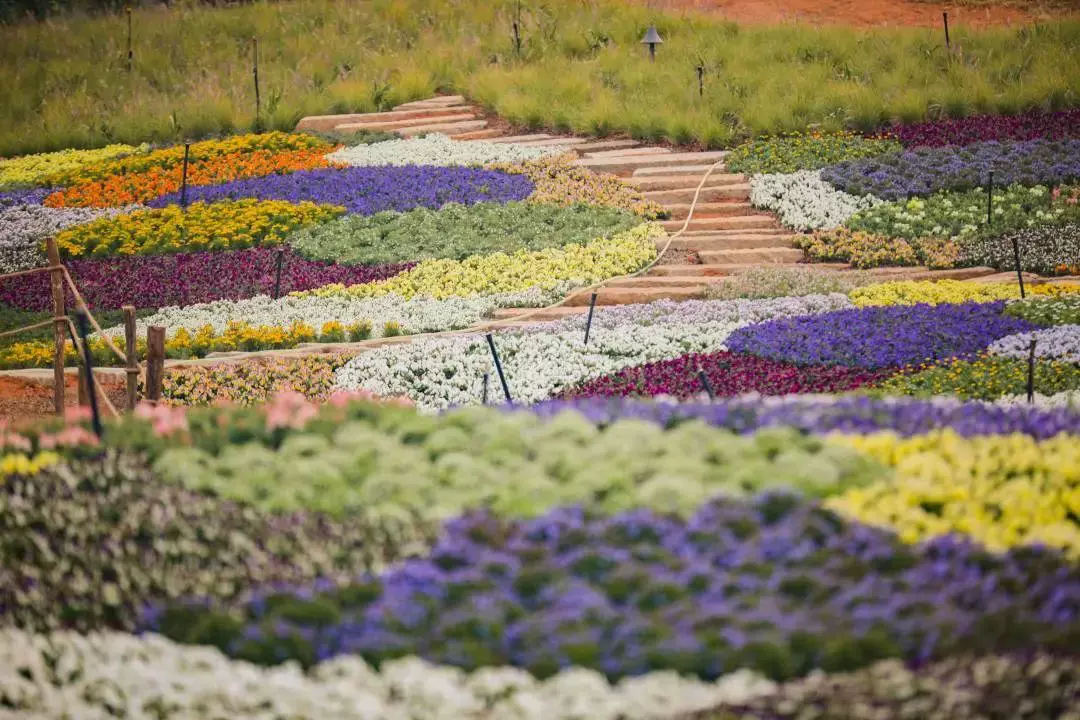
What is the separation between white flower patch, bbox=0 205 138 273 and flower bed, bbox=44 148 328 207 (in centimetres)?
28

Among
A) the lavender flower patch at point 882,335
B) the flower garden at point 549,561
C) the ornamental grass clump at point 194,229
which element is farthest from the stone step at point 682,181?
the flower garden at point 549,561

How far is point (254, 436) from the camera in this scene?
5.66 meters

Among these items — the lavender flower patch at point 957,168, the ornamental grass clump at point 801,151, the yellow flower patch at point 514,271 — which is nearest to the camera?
the yellow flower patch at point 514,271

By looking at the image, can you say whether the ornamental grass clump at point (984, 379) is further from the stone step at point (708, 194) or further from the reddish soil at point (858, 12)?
the reddish soil at point (858, 12)

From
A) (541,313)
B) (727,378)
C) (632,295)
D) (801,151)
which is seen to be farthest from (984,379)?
(801,151)

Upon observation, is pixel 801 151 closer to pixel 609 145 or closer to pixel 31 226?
pixel 609 145

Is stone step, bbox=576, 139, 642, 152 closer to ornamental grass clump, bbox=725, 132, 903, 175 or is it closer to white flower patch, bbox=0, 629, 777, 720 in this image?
ornamental grass clump, bbox=725, 132, 903, 175

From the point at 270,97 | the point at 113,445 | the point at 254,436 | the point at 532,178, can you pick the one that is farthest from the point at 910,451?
the point at 270,97

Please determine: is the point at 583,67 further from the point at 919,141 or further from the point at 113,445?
the point at 113,445

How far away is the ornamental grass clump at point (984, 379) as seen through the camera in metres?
9.03

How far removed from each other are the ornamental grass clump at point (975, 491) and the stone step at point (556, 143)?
1324 cm

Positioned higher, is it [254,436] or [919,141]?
[254,436]

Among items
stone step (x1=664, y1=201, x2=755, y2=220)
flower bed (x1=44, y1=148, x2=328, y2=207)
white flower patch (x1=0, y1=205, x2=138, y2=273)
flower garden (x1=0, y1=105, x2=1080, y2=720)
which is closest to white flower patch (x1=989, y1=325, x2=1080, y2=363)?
flower garden (x1=0, y1=105, x2=1080, y2=720)

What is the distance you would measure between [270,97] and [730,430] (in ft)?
53.2
